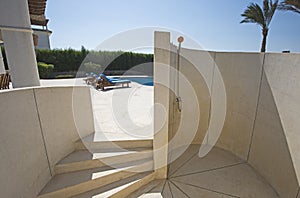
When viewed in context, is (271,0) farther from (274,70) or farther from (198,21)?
(274,70)

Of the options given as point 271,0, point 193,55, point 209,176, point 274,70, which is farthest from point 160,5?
point 271,0

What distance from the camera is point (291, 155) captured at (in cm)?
226

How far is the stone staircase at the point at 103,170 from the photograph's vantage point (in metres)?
2.26

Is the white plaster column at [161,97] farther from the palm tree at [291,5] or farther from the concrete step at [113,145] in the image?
the palm tree at [291,5]

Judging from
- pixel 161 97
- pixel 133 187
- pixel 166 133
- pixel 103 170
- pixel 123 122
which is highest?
pixel 161 97

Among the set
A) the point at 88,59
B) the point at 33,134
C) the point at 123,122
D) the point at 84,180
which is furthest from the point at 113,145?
the point at 88,59

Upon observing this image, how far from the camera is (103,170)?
2557 millimetres

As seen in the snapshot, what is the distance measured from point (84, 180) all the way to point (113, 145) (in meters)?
0.75

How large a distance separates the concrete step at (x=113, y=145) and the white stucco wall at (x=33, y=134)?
185 millimetres

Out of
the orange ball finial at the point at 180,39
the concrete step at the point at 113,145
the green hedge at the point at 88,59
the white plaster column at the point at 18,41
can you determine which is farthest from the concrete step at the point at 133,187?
the green hedge at the point at 88,59

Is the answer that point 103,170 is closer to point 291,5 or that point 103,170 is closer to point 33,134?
point 33,134

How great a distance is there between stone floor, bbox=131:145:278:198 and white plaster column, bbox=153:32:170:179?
0.30 m

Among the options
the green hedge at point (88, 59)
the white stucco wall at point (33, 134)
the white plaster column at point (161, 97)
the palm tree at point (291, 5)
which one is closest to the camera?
the white stucco wall at point (33, 134)

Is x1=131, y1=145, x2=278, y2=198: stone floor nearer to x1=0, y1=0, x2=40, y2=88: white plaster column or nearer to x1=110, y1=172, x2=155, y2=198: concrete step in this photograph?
x1=110, y1=172, x2=155, y2=198: concrete step
